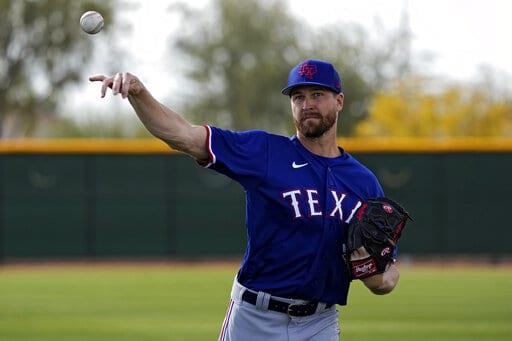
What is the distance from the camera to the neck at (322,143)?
5.41 meters

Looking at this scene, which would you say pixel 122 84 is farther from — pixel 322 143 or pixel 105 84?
pixel 322 143

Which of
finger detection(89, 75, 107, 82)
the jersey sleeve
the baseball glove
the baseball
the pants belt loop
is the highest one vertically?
the baseball

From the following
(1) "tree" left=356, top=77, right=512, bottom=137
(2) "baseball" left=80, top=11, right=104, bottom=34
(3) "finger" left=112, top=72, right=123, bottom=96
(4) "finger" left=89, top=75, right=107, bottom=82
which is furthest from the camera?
(1) "tree" left=356, top=77, right=512, bottom=137

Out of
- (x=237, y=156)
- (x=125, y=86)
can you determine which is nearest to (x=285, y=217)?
(x=237, y=156)

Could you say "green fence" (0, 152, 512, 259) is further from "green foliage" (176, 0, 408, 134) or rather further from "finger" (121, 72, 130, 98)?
"green foliage" (176, 0, 408, 134)

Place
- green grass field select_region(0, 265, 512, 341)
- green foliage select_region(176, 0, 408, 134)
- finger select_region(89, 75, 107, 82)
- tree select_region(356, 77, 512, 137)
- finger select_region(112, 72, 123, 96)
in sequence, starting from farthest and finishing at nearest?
1. green foliage select_region(176, 0, 408, 134)
2. tree select_region(356, 77, 512, 137)
3. green grass field select_region(0, 265, 512, 341)
4. finger select_region(89, 75, 107, 82)
5. finger select_region(112, 72, 123, 96)

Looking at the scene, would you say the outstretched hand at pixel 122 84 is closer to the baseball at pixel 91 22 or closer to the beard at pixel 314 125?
the baseball at pixel 91 22

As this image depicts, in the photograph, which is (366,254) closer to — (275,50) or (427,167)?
(427,167)

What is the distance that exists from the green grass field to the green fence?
156cm

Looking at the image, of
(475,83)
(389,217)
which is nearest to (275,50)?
(475,83)

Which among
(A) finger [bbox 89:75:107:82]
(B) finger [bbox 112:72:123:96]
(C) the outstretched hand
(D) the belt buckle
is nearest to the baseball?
(A) finger [bbox 89:75:107:82]

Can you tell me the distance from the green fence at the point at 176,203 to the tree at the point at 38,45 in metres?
21.4

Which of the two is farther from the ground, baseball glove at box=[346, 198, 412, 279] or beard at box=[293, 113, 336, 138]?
beard at box=[293, 113, 336, 138]

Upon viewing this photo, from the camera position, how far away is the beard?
17.3 ft
